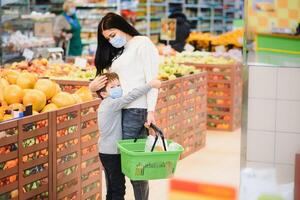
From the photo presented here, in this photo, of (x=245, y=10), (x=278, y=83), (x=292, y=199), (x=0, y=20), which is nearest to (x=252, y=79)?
(x=278, y=83)

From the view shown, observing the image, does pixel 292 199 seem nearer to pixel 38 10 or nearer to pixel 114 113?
pixel 114 113

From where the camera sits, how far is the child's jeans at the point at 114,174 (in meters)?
4.52

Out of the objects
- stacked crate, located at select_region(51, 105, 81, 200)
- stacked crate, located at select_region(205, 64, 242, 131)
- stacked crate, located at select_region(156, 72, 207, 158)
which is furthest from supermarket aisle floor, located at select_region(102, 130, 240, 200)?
stacked crate, located at select_region(51, 105, 81, 200)

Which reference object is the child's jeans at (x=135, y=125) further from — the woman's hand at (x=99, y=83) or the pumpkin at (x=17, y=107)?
the pumpkin at (x=17, y=107)

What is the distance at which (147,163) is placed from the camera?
419cm

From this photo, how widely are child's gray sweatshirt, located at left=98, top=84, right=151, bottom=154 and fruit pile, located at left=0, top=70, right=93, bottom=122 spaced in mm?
484

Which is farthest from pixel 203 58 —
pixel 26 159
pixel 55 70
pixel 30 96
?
pixel 26 159

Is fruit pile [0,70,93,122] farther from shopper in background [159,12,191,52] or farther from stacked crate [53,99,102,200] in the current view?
shopper in background [159,12,191,52]

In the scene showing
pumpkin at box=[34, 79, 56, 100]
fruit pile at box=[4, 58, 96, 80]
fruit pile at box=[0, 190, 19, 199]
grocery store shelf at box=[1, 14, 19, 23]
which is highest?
grocery store shelf at box=[1, 14, 19, 23]

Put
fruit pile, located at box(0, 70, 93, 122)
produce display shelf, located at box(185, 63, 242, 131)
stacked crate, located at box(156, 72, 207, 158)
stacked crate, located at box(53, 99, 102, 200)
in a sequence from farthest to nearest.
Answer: produce display shelf, located at box(185, 63, 242, 131)
stacked crate, located at box(156, 72, 207, 158)
stacked crate, located at box(53, 99, 102, 200)
fruit pile, located at box(0, 70, 93, 122)

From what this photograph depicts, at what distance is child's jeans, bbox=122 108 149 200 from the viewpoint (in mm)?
4512

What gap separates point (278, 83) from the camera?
4.35 meters

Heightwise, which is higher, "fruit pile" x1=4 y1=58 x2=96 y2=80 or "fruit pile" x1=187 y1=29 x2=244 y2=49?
"fruit pile" x1=187 y1=29 x2=244 y2=49

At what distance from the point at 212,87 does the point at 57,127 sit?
4.95 m
